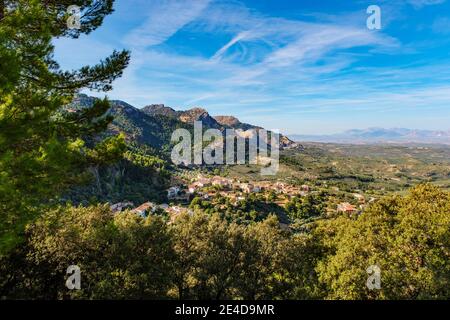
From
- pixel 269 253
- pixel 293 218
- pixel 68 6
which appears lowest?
pixel 293 218

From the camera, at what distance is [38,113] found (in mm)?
10375

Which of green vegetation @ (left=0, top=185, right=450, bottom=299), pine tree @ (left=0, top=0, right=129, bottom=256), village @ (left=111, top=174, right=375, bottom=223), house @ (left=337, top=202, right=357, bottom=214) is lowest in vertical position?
house @ (left=337, top=202, right=357, bottom=214)

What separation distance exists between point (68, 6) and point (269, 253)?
19276 mm

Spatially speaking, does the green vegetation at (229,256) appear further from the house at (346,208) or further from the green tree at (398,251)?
the house at (346,208)

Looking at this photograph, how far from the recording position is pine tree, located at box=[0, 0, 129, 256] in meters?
9.38

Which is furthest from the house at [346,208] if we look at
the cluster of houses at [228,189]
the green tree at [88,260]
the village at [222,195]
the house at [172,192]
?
the green tree at [88,260]

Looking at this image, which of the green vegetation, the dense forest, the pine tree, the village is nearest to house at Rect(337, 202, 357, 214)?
the village

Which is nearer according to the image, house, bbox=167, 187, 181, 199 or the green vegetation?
the green vegetation

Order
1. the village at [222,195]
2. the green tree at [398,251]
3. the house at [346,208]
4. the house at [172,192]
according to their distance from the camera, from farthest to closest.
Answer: the house at [172,192], the house at [346,208], the village at [222,195], the green tree at [398,251]

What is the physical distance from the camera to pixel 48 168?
10594mm

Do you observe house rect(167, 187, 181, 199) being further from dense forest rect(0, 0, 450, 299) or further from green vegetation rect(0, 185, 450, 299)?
green vegetation rect(0, 185, 450, 299)

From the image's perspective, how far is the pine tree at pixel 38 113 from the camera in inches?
369
